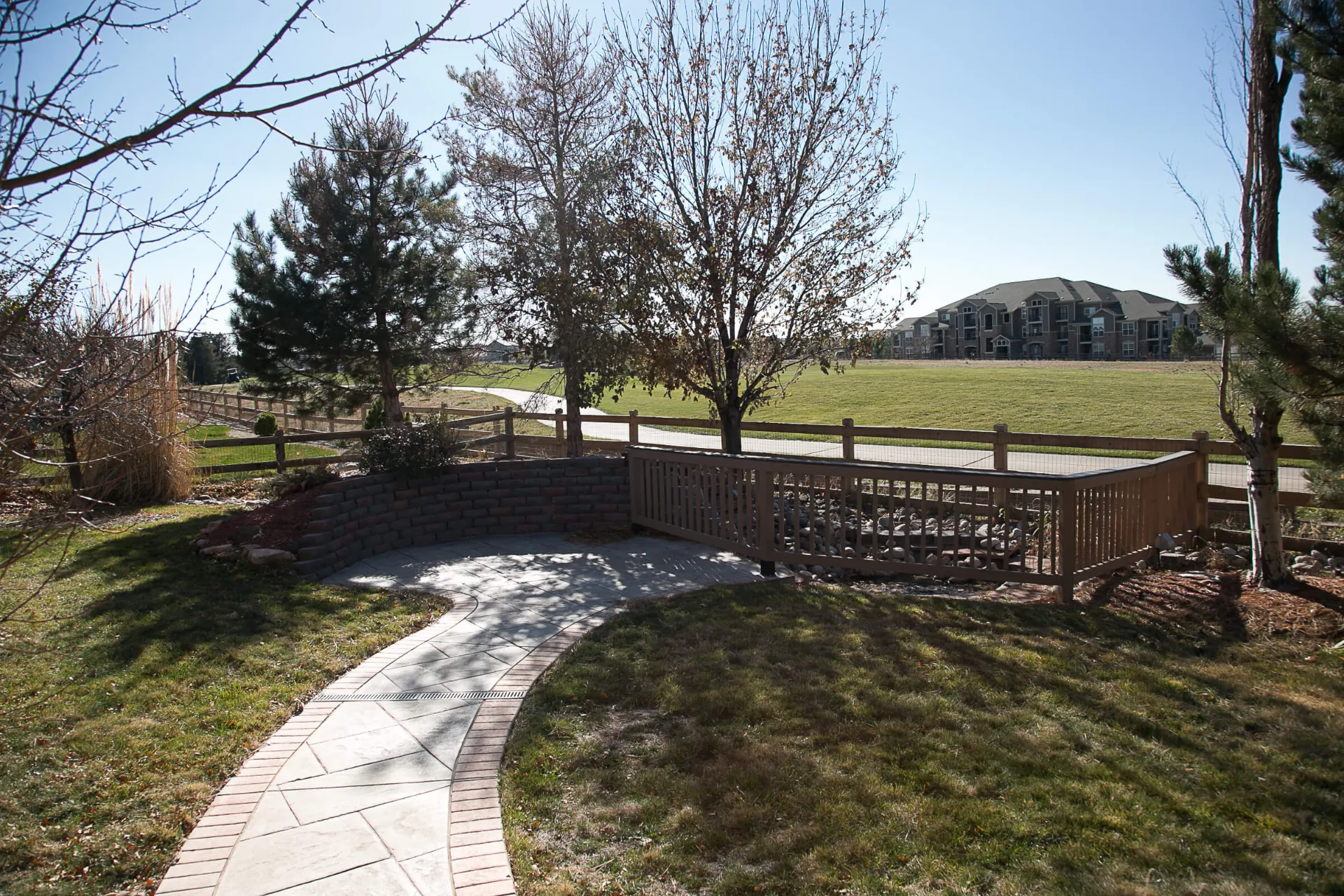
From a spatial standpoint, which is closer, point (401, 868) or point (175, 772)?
point (401, 868)

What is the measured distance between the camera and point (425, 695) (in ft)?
15.0

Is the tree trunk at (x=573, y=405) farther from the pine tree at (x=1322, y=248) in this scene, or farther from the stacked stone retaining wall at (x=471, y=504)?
the pine tree at (x=1322, y=248)

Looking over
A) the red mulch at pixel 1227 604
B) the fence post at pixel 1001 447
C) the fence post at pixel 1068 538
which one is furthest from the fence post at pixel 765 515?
the fence post at pixel 1001 447

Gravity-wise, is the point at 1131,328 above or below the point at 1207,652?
above

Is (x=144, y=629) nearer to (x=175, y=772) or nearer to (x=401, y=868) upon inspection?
(x=175, y=772)

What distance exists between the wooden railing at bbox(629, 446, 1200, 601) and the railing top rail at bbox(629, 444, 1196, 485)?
11 millimetres

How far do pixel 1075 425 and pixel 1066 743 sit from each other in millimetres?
18982

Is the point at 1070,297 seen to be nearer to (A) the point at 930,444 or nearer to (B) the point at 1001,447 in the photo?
(A) the point at 930,444

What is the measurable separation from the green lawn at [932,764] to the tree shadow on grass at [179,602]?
7.48 ft

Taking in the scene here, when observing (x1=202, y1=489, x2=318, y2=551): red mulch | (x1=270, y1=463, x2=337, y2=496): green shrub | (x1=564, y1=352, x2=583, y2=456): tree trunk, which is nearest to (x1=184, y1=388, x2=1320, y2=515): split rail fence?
(x1=564, y1=352, x2=583, y2=456): tree trunk

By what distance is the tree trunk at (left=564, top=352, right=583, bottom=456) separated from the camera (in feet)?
35.4

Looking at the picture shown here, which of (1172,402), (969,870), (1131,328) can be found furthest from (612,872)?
(1131,328)

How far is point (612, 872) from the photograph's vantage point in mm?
2883

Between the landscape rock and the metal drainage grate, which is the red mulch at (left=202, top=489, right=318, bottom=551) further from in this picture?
the metal drainage grate
